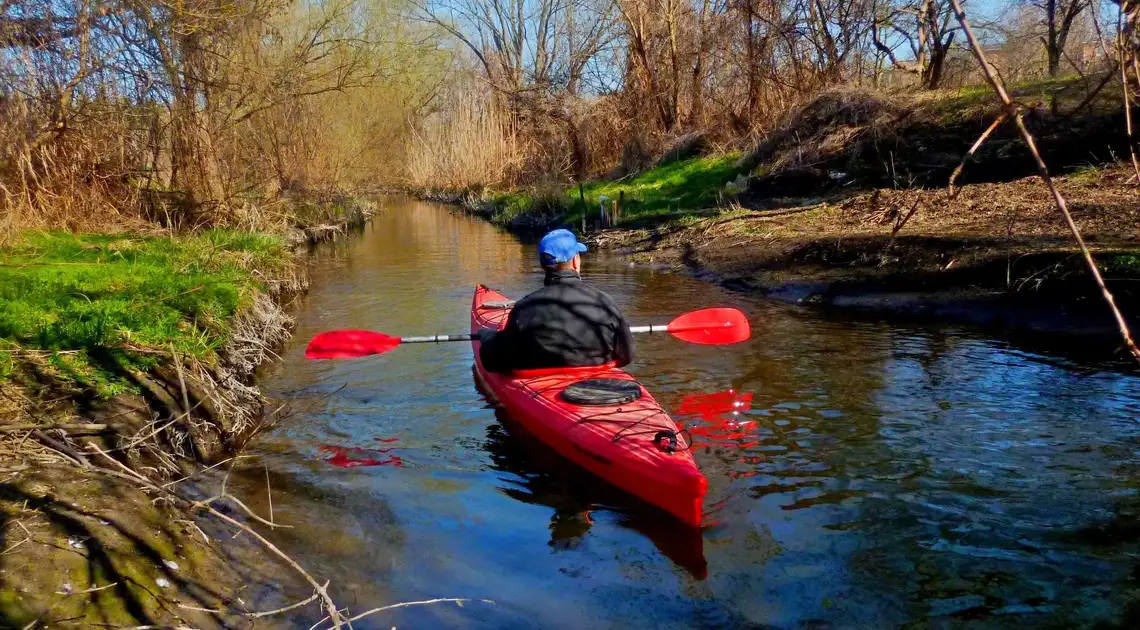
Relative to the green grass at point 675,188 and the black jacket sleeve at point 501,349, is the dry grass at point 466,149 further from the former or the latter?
the black jacket sleeve at point 501,349

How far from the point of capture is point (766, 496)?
4207 mm

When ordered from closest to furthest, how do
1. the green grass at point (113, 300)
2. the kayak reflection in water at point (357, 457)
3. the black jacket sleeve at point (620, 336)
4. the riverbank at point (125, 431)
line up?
the riverbank at point (125, 431) < the green grass at point (113, 300) < the kayak reflection in water at point (357, 457) < the black jacket sleeve at point (620, 336)

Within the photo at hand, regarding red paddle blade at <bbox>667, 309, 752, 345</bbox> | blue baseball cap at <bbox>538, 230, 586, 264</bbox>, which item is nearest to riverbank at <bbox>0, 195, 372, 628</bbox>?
blue baseball cap at <bbox>538, 230, 586, 264</bbox>

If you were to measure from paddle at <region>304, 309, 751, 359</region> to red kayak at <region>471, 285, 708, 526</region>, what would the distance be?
0.99 metres

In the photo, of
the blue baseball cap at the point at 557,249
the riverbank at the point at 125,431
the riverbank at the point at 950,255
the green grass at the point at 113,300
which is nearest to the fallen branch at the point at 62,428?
the riverbank at the point at 125,431

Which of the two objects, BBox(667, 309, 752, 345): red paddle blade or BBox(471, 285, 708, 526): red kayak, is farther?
BBox(667, 309, 752, 345): red paddle blade

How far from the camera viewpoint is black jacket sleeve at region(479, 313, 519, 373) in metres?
5.30

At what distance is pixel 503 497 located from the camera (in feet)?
14.5

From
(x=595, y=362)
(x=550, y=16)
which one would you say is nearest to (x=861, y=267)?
(x=595, y=362)

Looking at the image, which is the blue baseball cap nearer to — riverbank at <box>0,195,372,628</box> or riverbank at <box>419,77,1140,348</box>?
riverbank at <box>419,77,1140,348</box>

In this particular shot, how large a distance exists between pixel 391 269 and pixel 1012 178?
8846mm

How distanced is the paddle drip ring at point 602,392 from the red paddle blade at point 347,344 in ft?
6.31

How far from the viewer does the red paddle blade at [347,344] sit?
6.11m

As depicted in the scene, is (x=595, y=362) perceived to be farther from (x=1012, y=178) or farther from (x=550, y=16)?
(x=550, y=16)
